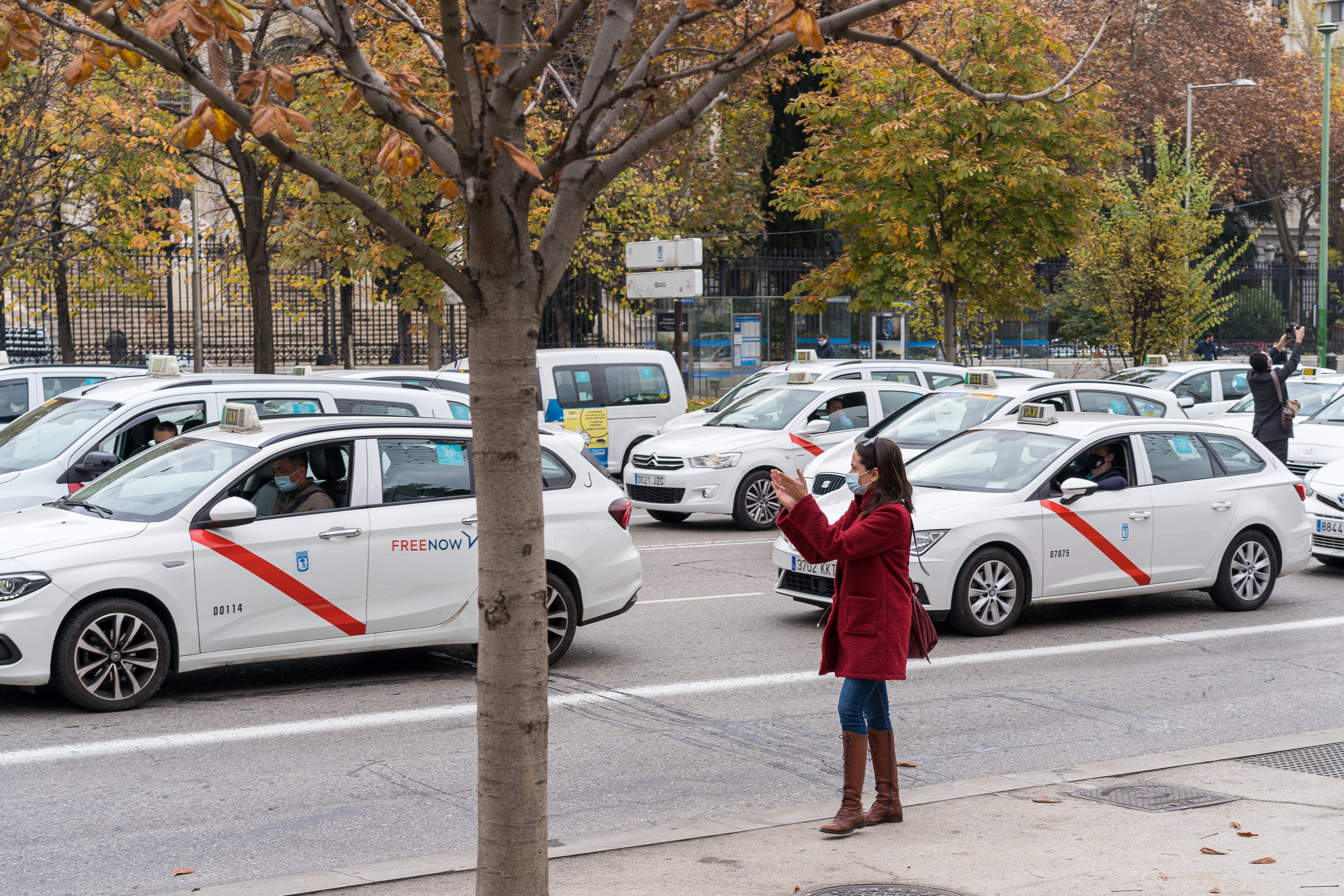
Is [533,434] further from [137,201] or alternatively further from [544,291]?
[137,201]

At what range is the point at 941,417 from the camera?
15328 millimetres

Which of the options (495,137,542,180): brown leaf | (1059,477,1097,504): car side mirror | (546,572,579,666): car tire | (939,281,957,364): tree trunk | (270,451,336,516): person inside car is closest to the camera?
(495,137,542,180): brown leaf

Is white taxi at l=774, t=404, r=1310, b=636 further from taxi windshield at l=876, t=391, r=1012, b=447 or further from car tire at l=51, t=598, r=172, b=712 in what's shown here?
car tire at l=51, t=598, r=172, b=712

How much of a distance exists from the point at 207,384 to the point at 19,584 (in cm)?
490

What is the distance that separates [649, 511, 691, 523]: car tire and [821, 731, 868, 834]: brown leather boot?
36.0ft

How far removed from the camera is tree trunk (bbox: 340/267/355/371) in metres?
26.8

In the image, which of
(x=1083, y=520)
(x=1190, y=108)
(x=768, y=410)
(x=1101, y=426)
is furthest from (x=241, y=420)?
(x=1190, y=108)

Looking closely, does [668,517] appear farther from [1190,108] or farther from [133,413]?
[1190,108]

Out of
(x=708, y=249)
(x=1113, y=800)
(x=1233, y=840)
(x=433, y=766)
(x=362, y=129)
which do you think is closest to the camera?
(x=1233, y=840)

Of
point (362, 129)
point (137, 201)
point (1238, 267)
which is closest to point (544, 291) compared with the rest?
point (362, 129)

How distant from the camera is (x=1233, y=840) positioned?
19.4ft

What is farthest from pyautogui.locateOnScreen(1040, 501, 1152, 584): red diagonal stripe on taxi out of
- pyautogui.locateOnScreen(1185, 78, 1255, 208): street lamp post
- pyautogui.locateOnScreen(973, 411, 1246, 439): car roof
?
pyautogui.locateOnScreen(1185, 78, 1255, 208): street lamp post

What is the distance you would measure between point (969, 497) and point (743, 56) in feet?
21.9

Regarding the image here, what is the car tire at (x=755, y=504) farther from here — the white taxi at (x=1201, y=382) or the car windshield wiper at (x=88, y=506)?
the white taxi at (x=1201, y=382)
